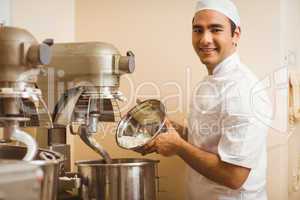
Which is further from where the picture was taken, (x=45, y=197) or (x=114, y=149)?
(x=114, y=149)

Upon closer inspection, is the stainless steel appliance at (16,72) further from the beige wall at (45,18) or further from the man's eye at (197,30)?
the man's eye at (197,30)

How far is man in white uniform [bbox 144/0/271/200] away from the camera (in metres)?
1.15

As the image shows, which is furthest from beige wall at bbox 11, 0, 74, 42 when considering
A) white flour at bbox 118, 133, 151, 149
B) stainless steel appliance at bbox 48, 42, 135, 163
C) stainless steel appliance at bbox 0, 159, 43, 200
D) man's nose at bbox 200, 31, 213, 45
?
stainless steel appliance at bbox 0, 159, 43, 200

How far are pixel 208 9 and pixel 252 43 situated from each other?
11.9 inches

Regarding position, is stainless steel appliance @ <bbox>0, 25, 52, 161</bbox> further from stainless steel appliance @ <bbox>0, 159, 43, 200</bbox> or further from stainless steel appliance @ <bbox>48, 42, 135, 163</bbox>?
stainless steel appliance @ <bbox>48, 42, 135, 163</bbox>

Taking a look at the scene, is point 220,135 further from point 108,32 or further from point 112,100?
point 108,32

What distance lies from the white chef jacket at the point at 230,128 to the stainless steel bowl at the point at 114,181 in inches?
9.8

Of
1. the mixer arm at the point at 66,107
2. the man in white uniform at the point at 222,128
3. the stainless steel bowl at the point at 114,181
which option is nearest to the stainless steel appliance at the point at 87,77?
the mixer arm at the point at 66,107

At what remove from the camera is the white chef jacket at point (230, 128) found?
3.75 feet

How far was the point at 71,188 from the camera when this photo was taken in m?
1.06

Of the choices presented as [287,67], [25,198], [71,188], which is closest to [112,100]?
[71,188]

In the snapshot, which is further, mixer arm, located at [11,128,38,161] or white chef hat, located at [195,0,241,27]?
white chef hat, located at [195,0,241,27]

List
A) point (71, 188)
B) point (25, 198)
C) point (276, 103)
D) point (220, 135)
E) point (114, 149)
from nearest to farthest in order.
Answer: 1. point (25, 198)
2. point (71, 188)
3. point (220, 135)
4. point (276, 103)
5. point (114, 149)

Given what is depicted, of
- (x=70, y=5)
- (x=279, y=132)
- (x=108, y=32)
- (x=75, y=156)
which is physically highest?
(x=70, y=5)
